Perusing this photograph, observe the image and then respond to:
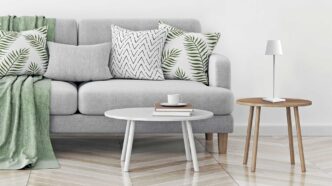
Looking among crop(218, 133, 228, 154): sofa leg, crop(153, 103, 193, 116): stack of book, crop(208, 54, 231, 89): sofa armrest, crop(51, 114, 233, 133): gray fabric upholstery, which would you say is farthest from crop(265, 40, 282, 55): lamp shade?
crop(153, 103, 193, 116): stack of book

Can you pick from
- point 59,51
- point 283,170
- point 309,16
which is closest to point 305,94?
point 309,16

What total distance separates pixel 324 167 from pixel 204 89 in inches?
35.1

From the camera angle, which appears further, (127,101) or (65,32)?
(65,32)

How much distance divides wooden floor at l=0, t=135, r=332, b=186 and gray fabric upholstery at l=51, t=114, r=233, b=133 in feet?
0.57

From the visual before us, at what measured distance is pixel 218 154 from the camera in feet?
14.5

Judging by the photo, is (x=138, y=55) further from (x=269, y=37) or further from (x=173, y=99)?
(x=269, y=37)

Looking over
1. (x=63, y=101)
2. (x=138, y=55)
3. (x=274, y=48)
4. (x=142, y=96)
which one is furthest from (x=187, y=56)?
(x=63, y=101)

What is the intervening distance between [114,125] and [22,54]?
0.86 metres

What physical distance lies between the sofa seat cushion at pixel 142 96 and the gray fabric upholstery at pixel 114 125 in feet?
0.17

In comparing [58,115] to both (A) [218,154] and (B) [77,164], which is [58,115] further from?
(A) [218,154]

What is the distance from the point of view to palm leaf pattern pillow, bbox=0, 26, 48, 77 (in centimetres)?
455

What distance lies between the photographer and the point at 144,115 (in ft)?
12.5

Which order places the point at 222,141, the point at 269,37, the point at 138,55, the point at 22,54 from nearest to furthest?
1. the point at 222,141
2. the point at 22,54
3. the point at 138,55
4. the point at 269,37

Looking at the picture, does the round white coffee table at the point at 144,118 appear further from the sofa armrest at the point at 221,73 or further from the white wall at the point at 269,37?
the white wall at the point at 269,37
